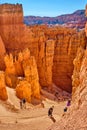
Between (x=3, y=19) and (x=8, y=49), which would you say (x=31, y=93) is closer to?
(x=8, y=49)

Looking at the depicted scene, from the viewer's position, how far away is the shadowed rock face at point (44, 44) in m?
36.2

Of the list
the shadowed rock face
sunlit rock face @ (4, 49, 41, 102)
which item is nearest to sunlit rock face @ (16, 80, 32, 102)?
sunlit rock face @ (4, 49, 41, 102)

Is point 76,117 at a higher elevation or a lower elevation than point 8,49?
higher

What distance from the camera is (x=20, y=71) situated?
111ft

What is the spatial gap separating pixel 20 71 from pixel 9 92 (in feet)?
17.0

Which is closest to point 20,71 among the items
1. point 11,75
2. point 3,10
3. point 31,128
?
point 11,75

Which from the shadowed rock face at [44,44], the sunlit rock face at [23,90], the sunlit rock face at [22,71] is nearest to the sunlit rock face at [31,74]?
the sunlit rock face at [22,71]

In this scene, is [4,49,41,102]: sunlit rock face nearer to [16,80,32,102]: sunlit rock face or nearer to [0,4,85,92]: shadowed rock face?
[16,80,32,102]: sunlit rock face

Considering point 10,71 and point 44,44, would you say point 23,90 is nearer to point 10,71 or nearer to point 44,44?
point 10,71

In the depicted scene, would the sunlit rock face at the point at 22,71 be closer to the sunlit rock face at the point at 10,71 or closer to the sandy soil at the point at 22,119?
the sunlit rock face at the point at 10,71

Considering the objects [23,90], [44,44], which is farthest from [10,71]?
[44,44]

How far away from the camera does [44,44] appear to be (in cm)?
3984

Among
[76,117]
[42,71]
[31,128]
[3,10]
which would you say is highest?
[76,117]

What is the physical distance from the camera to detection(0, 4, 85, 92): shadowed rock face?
36250 mm
